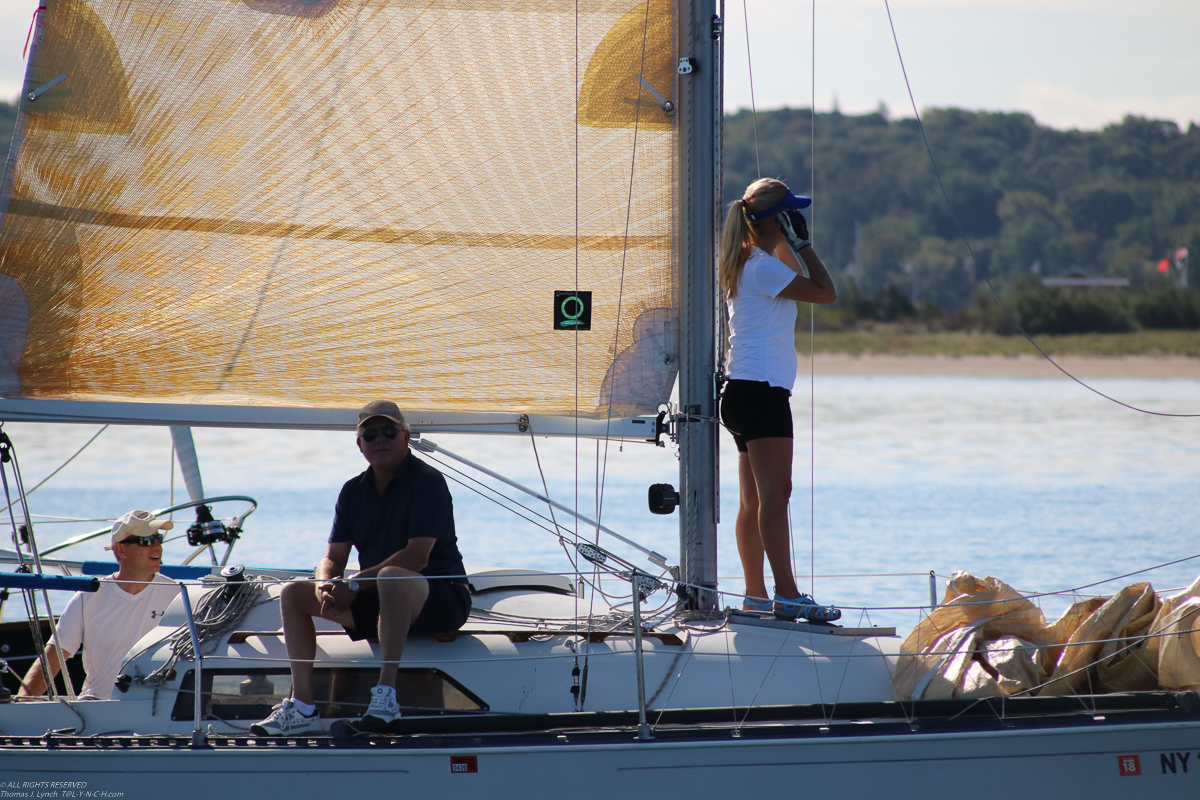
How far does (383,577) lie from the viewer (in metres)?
3.42

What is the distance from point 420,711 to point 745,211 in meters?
1.93

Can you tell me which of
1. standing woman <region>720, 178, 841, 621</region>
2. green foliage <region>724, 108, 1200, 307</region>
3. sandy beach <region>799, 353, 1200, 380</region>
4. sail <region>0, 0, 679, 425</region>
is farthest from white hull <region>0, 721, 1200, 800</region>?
green foliage <region>724, 108, 1200, 307</region>

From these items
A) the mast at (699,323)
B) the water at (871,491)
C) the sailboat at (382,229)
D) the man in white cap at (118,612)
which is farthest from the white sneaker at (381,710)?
the water at (871,491)

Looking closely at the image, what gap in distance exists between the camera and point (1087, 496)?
12312mm

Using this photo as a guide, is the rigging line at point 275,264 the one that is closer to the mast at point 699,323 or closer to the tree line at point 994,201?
the mast at point 699,323

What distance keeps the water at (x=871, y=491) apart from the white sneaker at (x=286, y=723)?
3.22m

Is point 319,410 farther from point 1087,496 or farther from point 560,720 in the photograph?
point 1087,496

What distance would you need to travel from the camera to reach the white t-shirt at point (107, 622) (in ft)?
13.2

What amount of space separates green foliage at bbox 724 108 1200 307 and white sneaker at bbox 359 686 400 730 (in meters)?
33.9

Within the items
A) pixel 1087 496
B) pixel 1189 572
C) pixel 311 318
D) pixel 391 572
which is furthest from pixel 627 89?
pixel 1087 496

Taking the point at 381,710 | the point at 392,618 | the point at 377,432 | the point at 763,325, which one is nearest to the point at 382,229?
the point at 377,432

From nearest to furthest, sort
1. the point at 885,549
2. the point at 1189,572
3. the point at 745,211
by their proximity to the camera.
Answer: the point at 745,211, the point at 1189,572, the point at 885,549

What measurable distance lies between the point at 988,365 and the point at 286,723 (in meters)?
24.5

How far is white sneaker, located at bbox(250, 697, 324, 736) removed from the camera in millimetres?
3377
